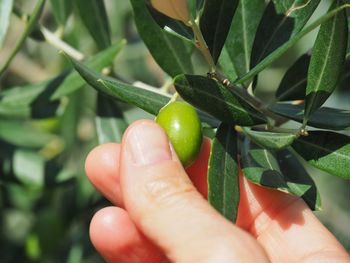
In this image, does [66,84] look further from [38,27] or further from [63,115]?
[63,115]

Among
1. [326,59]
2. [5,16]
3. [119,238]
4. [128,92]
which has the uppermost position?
[5,16]

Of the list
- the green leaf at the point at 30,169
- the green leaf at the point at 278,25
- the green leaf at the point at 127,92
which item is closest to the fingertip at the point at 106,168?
the green leaf at the point at 127,92

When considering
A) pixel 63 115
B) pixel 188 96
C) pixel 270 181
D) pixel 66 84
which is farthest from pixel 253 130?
pixel 63 115

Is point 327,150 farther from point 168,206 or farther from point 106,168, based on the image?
point 106,168

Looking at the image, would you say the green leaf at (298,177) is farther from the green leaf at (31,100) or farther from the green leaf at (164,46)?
the green leaf at (31,100)

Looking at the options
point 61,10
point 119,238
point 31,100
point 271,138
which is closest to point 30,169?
point 31,100
